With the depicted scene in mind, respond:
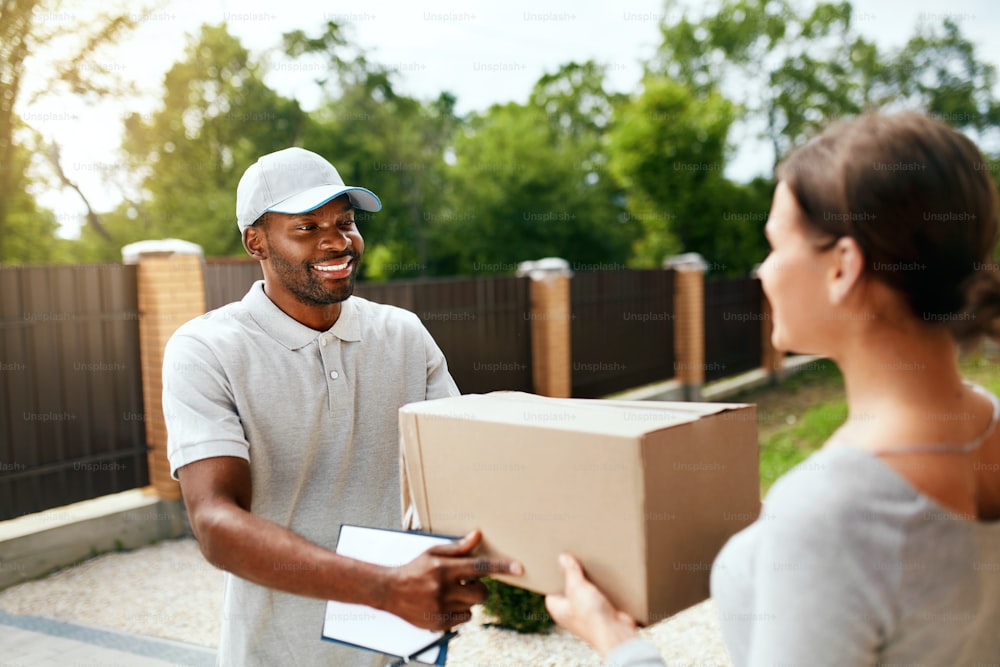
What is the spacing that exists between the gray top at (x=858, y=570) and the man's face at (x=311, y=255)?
1147 mm

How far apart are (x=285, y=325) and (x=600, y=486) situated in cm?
89

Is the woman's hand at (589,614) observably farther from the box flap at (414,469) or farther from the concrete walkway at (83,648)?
the concrete walkway at (83,648)

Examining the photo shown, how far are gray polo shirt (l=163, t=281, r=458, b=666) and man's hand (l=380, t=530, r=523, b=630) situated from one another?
44cm

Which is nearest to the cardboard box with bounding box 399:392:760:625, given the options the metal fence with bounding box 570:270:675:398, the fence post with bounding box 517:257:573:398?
the fence post with bounding box 517:257:573:398

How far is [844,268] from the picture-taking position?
1.06 m

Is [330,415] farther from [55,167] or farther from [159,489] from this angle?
[55,167]

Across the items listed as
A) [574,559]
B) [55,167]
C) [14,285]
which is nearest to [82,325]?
[14,285]

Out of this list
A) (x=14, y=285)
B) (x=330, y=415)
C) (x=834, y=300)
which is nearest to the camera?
(x=834, y=300)

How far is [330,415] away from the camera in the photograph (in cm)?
182

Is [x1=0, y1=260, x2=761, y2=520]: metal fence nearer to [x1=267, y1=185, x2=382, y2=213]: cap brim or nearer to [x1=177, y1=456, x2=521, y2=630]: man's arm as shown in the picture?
[x1=267, y1=185, x2=382, y2=213]: cap brim

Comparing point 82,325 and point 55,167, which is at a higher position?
point 55,167

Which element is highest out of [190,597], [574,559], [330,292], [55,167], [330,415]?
[55,167]

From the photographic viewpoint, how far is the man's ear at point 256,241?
6.34ft

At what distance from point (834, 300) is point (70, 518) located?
5.94 metres
